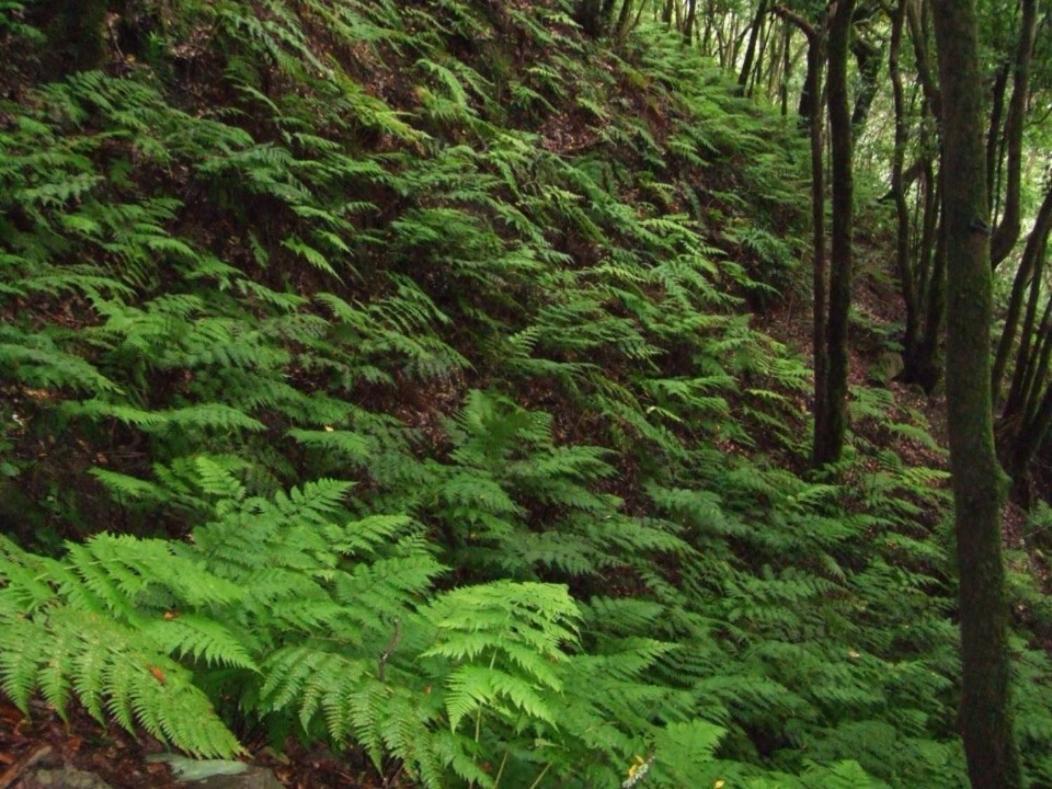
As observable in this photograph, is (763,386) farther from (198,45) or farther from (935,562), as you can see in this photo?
(198,45)

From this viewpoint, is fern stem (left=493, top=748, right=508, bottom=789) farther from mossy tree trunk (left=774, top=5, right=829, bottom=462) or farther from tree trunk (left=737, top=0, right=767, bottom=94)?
tree trunk (left=737, top=0, right=767, bottom=94)

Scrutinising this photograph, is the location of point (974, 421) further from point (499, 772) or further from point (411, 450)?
point (411, 450)

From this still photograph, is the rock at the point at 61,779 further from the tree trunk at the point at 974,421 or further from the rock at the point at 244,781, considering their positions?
the tree trunk at the point at 974,421

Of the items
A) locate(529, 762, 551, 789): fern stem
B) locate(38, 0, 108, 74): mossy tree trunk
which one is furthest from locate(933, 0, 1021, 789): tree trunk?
locate(38, 0, 108, 74): mossy tree trunk

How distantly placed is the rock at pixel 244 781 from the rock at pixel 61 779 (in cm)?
23

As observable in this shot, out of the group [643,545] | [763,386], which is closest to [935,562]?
[763,386]

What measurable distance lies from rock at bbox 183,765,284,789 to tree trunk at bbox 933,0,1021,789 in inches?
137

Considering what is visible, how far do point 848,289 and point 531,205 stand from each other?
3384 millimetres

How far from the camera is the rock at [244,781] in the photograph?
2.16 metres

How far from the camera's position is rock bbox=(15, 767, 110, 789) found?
77.3 inches

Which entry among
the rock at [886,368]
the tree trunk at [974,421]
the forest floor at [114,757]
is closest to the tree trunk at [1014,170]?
the rock at [886,368]

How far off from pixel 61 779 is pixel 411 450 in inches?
137

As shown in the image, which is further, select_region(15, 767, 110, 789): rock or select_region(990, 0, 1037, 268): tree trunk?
select_region(990, 0, 1037, 268): tree trunk

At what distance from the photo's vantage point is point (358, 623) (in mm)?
2896
